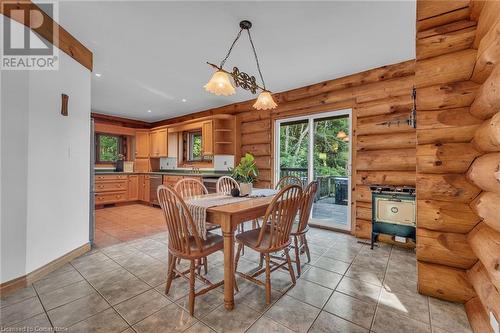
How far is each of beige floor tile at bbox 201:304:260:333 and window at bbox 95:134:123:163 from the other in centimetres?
643

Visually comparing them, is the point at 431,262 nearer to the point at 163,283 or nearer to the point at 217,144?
the point at 163,283

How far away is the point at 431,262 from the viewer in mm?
1958

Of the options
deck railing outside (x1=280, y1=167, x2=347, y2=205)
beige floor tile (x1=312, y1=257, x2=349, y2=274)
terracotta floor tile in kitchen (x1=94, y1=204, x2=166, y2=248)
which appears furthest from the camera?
deck railing outside (x1=280, y1=167, x2=347, y2=205)

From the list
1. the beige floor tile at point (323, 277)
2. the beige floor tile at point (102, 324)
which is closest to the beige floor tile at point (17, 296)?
the beige floor tile at point (102, 324)

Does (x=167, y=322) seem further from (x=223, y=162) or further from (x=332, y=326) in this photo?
(x=223, y=162)

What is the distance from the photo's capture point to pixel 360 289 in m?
2.08

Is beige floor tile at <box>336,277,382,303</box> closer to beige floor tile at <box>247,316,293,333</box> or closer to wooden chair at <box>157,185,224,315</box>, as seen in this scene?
beige floor tile at <box>247,316,293,333</box>

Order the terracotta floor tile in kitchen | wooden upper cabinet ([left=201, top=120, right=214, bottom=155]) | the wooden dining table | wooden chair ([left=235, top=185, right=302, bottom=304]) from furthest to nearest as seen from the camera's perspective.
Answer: wooden upper cabinet ([left=201, top=120, right=214, bottom=155]) → the terracotta floor tile in kitchen → wooden chair ([left=235, top=185, right=302, bottom=304]) → the wooden dining table

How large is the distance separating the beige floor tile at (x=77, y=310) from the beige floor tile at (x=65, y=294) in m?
0.08

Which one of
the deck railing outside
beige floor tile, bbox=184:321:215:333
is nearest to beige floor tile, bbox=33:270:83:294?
beige floor tile, bbox=184:321:215:333

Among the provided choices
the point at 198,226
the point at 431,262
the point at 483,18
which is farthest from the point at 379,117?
the point at 198,226

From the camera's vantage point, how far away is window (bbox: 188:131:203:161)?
6.30 m

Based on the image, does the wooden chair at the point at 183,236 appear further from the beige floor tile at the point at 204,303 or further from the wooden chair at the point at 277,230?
the wooden chair at the point at 277,230

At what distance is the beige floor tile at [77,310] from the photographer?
1.64 meters
